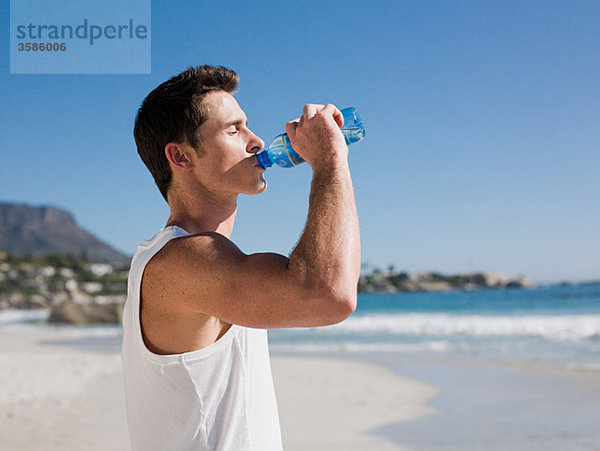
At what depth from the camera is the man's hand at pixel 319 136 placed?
138cm

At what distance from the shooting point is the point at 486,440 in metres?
5.11

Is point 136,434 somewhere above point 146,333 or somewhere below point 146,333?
below

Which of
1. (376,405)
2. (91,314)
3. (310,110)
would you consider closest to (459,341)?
(376,405)

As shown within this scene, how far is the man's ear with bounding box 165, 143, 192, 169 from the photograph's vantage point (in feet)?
5.16

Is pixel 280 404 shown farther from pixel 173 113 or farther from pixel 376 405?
pixel 173 113

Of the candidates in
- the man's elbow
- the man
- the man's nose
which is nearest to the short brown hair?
the man

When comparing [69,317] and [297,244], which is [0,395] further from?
[69,317]

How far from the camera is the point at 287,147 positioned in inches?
67.0

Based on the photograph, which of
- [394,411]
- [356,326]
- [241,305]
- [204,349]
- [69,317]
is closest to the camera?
[241,305]

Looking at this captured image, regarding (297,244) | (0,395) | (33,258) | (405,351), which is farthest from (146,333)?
(33,258)

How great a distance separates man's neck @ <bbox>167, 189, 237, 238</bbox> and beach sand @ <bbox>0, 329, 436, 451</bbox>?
394 centimetres

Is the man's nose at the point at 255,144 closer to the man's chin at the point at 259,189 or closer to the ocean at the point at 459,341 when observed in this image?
the man's chin at the point at 259,189

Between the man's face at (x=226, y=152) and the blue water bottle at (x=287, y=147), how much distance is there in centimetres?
3

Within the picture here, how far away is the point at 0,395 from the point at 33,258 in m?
72.3
